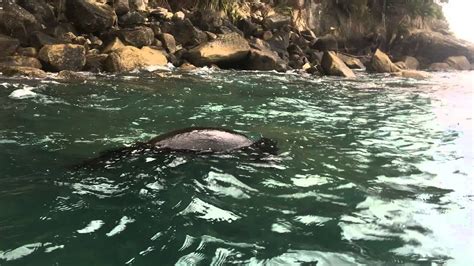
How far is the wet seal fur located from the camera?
18.8 feet

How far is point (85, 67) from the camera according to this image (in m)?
13.1

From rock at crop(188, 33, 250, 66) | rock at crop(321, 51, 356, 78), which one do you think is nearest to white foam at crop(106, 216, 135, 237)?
rock at crop(188, 33, 250, 66)

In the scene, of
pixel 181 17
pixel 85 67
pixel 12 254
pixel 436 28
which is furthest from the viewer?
pixel 436 28

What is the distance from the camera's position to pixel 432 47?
25406mm

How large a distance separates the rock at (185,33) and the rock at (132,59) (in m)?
2.02

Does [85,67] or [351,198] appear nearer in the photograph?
[351,198]

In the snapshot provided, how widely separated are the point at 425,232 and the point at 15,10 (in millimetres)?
13519

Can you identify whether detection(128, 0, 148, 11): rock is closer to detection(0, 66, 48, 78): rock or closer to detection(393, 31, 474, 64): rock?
detection(0, 66, 48, 78): rock

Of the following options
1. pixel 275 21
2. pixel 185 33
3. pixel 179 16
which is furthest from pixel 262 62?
pixel 275 21

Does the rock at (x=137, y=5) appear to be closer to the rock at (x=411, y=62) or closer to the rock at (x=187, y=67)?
the rock at (x=187, y=67)

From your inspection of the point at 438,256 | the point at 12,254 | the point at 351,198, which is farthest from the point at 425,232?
the point at 12,254

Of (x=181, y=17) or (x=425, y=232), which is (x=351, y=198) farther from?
(x=181, y=17)

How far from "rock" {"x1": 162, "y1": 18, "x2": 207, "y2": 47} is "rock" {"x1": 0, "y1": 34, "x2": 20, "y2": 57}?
575 cm

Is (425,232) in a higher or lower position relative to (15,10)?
lower
